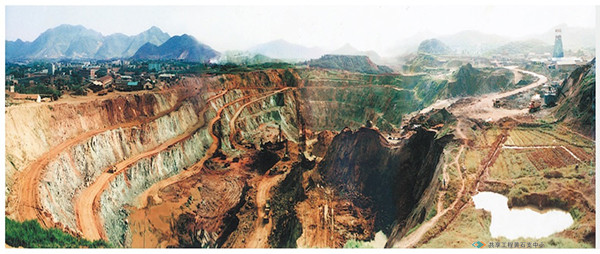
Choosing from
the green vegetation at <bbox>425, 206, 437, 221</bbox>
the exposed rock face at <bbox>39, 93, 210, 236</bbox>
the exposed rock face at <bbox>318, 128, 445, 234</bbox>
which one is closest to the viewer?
the green vegetation at <bbox>425, 206, 437, 221</bbox>

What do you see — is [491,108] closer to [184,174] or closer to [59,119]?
[184,174]

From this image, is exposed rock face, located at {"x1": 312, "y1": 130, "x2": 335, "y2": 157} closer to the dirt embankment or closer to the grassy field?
the dirt embankment

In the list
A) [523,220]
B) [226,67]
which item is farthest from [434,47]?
[226,67]

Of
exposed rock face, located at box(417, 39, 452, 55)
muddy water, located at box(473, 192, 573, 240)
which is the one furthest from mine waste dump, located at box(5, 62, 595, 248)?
exposed rock face, located at box(417, 39, 452, 55)

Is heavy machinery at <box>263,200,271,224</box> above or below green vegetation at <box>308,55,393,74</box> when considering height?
below

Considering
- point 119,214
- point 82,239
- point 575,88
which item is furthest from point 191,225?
point 575,88

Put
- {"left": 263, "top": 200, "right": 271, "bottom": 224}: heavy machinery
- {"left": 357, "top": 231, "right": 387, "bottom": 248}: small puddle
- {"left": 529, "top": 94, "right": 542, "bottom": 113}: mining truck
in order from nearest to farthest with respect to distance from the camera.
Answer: {"left": 357, "top": 231, "right": 387, "bottom": 248}: small puddle < {"left": 529, "top": 94, "right": 542, "bottom": 113}: mining truck < {"left": 263, "top": 200, "right": 271, "bottom": 224}: heavy machinery
